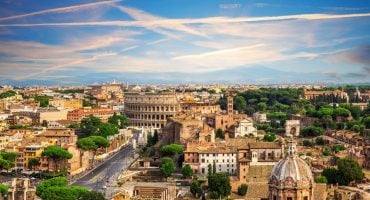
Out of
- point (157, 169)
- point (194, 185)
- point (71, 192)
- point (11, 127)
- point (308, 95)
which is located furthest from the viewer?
point (308, 95)

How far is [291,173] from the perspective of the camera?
827 centimetres

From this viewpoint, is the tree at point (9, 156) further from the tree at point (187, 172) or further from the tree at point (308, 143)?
the tree at point (308, 143)

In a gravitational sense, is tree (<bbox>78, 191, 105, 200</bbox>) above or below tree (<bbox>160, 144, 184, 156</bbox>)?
below

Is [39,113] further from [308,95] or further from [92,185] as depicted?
[308,95]

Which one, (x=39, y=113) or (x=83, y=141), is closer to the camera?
(x=83, y=141)

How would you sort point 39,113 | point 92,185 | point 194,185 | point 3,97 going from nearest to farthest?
point 194,185
point 92,185
point 39,113
point 3,97

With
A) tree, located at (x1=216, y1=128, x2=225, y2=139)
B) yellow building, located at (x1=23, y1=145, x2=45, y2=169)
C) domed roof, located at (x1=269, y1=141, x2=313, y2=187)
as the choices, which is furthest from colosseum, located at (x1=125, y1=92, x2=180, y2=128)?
domed roof, located at (x1=269, y1=141, x2=313, y2=187)

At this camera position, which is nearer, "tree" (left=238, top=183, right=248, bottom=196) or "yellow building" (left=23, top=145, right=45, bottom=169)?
"tree" (left=238, top=183, right=248, bottom=196)

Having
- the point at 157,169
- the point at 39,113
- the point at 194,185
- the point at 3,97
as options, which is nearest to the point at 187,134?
the point at 157,169

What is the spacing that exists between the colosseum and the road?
10.1m

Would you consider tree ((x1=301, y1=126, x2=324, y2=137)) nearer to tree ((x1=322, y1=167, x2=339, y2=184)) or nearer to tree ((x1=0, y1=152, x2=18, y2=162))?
tree ((x1=322, y1=167, x2=339, y2=184))

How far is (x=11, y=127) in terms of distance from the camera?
24.2 metres

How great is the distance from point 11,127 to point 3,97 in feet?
50.5

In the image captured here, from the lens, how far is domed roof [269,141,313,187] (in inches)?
325
